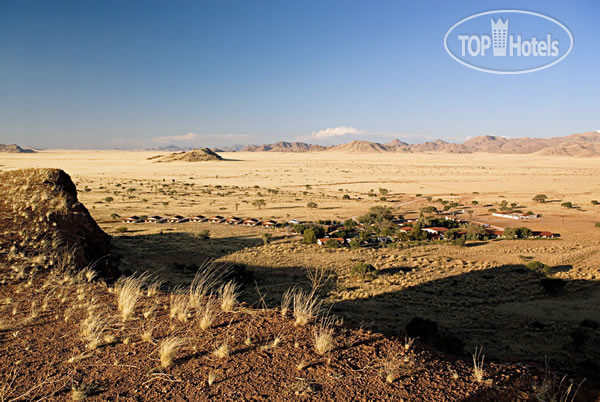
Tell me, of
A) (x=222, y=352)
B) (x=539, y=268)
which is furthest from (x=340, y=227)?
(x=222, y=352)

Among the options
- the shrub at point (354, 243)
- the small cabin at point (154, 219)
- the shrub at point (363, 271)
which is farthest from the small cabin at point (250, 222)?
the shrub at point (363, 271)

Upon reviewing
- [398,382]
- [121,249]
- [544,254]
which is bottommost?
[544,254]

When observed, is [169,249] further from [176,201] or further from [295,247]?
[176,201]

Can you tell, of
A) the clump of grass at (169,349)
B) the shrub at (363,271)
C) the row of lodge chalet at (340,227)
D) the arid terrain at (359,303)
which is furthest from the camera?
the row of lodge chalet at (340,227)

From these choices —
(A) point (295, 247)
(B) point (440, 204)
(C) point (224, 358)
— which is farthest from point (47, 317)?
(B) point (440, 204)

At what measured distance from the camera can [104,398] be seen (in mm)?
4320

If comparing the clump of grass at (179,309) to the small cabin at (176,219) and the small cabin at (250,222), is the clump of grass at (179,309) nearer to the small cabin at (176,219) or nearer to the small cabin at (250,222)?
the small cabin at (250,222)

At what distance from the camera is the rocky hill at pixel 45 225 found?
969 cm

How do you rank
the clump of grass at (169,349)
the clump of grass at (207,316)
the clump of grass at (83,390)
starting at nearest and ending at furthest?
1. the clump of grass at (83,390)
2. the clump of grass at (169,349)
3. the clump of grass at (207,316)

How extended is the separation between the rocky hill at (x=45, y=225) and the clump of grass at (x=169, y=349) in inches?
194

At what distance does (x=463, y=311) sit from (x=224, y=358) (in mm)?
12778

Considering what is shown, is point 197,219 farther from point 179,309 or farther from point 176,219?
point 179,309

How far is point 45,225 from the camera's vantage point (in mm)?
12414

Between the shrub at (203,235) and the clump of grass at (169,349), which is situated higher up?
the clump of grass at (169,349)
